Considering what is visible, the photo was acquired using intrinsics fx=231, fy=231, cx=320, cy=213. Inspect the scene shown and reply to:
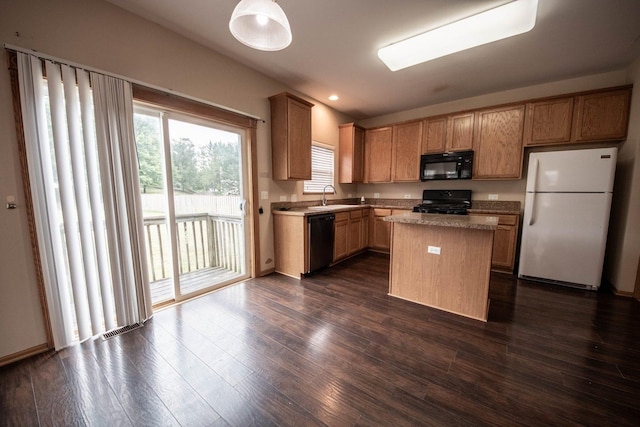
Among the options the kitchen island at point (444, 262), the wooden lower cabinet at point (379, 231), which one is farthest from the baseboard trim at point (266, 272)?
the wooden lower cabinet at point (379, 231)

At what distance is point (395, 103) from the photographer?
438 cm

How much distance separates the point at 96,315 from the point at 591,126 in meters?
6.02

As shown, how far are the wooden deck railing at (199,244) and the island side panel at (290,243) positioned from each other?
54 centimetres

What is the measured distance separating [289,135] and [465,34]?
2.21 meters

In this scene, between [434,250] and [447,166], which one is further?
[447,166]

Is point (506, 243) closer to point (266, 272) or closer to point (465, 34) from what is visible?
point (465, 34)

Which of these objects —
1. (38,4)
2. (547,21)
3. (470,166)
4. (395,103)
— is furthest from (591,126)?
(38,4)

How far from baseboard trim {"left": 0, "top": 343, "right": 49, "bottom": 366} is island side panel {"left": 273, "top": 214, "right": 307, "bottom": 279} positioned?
93.2 inches

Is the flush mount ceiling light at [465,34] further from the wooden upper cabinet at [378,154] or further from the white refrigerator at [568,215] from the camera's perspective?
the wooden upper cabinet at [378,154]

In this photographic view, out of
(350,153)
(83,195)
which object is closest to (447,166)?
(350,153)

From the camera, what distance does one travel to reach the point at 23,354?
5.66ft

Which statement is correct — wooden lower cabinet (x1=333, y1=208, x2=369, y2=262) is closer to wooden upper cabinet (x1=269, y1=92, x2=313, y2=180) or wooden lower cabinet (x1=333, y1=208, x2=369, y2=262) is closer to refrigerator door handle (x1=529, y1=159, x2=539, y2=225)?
wooden upper cabinet (x1=269, y1=92, x2=313, y2=180)

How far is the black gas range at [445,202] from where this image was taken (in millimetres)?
4039

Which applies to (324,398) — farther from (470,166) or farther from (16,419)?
(470,166)
